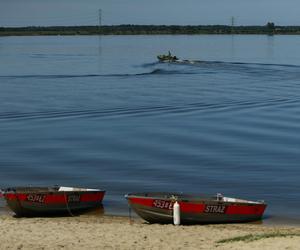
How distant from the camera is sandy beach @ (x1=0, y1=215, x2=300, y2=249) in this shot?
18031mm

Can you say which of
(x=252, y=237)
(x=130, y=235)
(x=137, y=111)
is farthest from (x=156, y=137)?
(x=252, y=237)

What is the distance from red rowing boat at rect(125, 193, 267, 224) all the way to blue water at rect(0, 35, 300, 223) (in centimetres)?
188

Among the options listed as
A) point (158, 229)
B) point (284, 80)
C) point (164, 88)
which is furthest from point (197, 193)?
point (284, 80)

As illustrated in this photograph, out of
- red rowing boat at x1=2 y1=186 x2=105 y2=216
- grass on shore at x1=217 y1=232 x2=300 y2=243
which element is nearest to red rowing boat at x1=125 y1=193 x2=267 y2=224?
red rowing boat at x1=2 y1=186 x2=105 y2=216

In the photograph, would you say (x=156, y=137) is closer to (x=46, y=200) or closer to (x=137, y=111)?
(x=137, y=111)

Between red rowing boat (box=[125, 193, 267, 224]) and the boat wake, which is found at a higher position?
red rowing boat (box=[125, 193, 267, 224])

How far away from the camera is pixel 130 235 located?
19.5 m

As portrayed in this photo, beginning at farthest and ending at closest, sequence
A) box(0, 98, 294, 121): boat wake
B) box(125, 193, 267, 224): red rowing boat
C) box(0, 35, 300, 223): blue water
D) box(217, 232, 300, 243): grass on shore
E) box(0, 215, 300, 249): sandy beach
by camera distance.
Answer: box(0, 98, 294, 121): boat wake
box(0, 35, 300, 223): blue water
box(125, 193, 267, 224): red rowing boat
box(217, 232, 300, 243): grass on shore
box(0, 215, 300, 249): sandy beach

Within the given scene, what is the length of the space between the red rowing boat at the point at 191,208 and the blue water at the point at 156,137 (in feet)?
6.17

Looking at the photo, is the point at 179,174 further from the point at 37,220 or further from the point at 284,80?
the point at 284,80

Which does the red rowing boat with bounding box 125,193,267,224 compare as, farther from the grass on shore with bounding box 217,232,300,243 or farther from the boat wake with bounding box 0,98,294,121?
the boat wake with bounding box 0,98,294,121

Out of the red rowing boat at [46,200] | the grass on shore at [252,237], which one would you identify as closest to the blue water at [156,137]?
the red rowing boat at [46,200]

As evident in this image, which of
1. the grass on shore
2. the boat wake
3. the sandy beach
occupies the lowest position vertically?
the boat wake

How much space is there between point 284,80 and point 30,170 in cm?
4803
